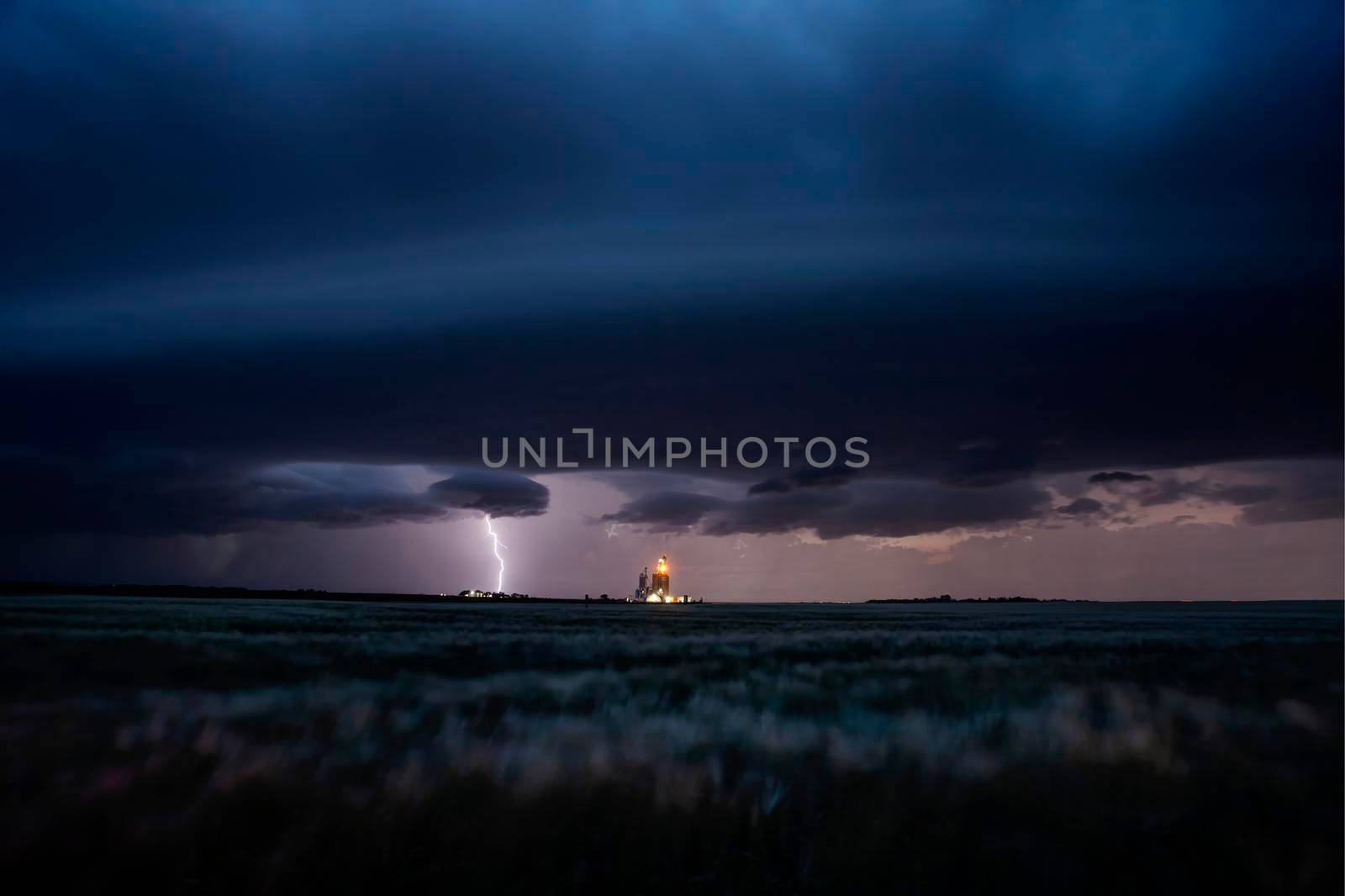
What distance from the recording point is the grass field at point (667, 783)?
7043 millimetres

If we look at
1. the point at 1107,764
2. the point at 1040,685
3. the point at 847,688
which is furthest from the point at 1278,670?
the point at 1107,764

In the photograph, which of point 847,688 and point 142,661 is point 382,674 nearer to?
point 142,661

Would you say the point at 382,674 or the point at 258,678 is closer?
the point at 258,678

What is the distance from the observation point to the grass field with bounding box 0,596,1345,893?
704 centimetres

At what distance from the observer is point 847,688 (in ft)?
65.5

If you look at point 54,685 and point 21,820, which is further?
point 54,685

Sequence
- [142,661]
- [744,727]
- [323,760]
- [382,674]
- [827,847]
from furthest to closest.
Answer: [142,661] < [382,674] < [744,727] < [323,760] < [827,847]

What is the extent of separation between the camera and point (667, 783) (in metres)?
9.73

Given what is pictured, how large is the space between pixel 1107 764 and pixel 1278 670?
664 inches

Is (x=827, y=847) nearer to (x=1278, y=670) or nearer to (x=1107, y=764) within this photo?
(x=1107, y=764)

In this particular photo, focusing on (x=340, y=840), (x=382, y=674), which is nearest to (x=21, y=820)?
(x=340, y=840)

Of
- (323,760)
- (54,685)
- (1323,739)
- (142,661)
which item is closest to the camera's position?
(323,760)

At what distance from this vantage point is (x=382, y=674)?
866 inches

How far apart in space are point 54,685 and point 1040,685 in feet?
71.7
